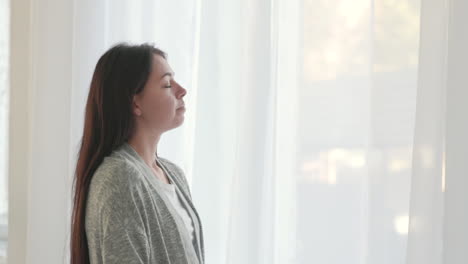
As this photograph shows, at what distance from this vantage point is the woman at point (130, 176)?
47.6 inches

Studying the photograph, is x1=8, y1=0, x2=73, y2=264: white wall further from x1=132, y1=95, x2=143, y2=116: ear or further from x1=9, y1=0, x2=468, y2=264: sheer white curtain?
x1=132, y1=95, x2=143, y2=116: ear

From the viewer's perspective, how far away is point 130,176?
1.24 meters

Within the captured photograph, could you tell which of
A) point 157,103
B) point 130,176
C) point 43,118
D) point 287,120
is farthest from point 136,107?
point 43,118

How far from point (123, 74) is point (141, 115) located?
10 centimetres

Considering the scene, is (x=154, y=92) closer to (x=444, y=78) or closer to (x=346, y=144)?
(x=346, y=144)

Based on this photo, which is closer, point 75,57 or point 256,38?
point 256,38

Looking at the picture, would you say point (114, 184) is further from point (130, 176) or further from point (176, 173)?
point (176, 173)

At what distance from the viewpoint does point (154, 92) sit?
1340 millimetres

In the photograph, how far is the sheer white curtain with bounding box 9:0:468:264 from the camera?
1271 millimetres

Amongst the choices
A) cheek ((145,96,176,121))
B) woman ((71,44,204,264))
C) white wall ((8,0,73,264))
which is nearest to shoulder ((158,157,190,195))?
woman ((71,44,204,264))

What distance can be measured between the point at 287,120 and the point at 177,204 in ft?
1.07

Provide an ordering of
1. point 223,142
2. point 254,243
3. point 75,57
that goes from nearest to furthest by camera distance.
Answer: point 254,243 < point 223,142 < point 75,57

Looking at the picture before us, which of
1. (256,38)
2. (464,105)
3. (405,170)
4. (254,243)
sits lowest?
(254,243)

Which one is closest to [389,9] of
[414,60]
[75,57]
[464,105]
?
[414,60]
